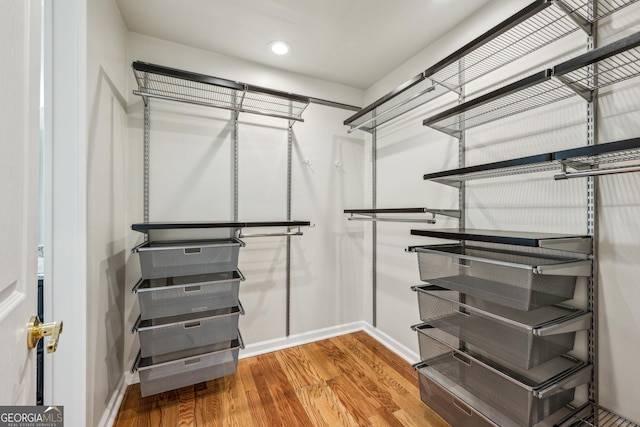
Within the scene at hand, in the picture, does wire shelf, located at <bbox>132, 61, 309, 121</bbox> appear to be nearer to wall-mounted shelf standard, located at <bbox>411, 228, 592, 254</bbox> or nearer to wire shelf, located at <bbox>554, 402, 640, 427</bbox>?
wall-mounted shelf standard, located at <bbox>411, 228, 592, 254</bbox>

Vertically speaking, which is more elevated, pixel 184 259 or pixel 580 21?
pixel 580 21

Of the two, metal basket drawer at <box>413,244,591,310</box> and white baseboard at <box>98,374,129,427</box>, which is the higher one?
metal basket drawer at <box>413,244,591,310</box>

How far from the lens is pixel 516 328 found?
43.6 inches

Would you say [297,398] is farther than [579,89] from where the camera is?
Yes

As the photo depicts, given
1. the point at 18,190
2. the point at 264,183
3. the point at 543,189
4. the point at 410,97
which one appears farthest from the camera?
the point at 264,183

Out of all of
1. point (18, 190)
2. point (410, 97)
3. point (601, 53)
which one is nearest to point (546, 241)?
point (601, 53)

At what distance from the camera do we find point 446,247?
1.53 m

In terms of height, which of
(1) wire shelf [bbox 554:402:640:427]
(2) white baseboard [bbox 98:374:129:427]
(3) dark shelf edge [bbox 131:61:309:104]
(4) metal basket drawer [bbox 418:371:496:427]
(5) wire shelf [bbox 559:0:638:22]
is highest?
(5) wire shelf [bbox 559:0:638:22]

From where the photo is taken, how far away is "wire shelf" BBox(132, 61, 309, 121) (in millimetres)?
1524

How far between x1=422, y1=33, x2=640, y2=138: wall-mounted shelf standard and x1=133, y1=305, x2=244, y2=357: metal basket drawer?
5.39 feet

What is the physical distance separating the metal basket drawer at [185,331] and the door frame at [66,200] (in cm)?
34

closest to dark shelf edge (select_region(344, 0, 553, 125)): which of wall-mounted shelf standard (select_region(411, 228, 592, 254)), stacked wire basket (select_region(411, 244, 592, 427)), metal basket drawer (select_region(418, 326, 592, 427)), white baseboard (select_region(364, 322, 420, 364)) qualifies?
wall-mounted shelf standard (select_region(411, 228, 592, 254))

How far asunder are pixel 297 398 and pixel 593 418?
1383 millimetres

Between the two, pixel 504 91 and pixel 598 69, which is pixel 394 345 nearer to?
pixel 504 91
